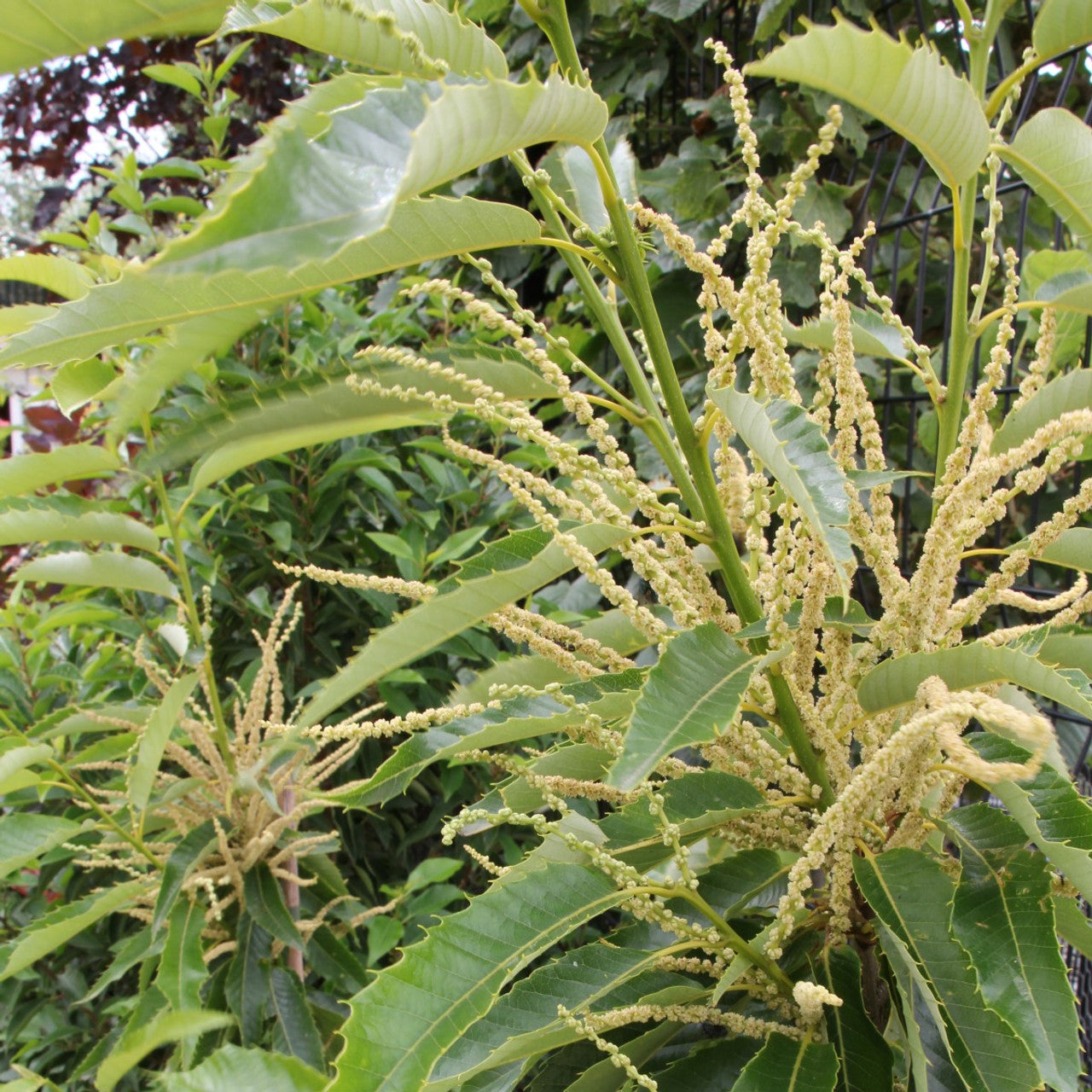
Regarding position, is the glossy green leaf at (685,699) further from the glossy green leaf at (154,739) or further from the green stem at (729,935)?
the glossy green leaf at (154,739)

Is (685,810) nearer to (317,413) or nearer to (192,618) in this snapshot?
(317,413)

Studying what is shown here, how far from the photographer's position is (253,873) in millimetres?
1254

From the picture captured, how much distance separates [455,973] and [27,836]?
0.93 m

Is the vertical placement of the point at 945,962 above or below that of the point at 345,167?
below

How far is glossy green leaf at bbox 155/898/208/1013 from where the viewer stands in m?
1.02

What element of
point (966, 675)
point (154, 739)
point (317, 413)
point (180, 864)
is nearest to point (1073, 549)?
point (966, 675)

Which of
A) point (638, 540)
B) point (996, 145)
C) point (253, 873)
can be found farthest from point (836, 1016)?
point (253, 873)

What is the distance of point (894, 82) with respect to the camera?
1.74 ft

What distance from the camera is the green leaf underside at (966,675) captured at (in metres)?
A: 0.52

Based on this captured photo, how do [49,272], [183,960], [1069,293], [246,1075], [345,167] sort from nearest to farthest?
[345,167] → [246,1075] → [1069,293] → [49,272] → [183,960]

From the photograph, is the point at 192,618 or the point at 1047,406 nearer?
the point at 1047,406

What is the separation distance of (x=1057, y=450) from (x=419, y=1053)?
1.65 ft

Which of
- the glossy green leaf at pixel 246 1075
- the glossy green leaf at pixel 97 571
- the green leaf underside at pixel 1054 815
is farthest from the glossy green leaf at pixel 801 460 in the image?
the glossy green leaf at pixel 97 571

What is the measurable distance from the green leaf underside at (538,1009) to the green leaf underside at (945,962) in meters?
0.15
